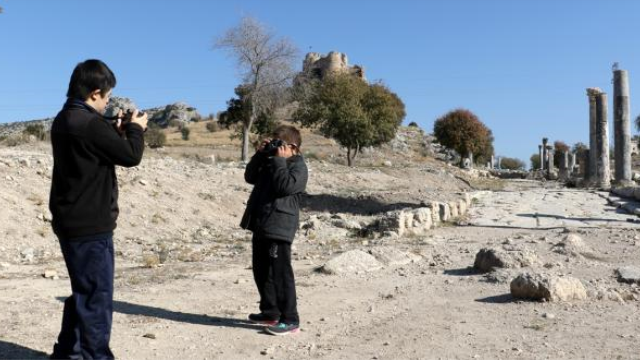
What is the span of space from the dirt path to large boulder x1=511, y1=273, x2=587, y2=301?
0.11 metres

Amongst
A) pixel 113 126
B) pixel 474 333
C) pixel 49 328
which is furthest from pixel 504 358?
pixel 49 328

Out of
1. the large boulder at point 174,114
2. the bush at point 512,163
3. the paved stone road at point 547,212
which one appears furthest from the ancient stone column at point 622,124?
the bush at point 512,163

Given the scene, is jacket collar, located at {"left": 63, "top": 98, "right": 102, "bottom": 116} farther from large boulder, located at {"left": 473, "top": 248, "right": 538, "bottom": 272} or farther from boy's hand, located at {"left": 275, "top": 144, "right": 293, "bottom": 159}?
large boulder, located at {"left": 473, "top": 248, "right": 538, "bottom": 272}

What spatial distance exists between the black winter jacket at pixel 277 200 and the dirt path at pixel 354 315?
0.82 meters

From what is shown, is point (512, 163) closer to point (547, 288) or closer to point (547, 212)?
point (547, 212)

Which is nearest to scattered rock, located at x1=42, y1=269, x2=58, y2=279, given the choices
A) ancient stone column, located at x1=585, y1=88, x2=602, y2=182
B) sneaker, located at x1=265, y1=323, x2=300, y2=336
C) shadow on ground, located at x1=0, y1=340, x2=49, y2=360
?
shadow on ground, located at x1=0, y1=340, x2=49, y2=360

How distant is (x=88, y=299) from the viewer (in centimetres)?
336

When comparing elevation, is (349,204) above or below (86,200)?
below

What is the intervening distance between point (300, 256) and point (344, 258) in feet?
4.95

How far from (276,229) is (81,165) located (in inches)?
67.8

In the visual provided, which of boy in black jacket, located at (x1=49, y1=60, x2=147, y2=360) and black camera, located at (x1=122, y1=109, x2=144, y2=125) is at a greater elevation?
black camera, located at (x1=122, y1=109, x2=144, y2=125)

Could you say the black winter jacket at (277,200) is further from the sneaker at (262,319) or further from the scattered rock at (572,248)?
the scattered rock at (572,248)

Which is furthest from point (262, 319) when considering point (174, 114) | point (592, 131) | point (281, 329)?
point (174, 114)

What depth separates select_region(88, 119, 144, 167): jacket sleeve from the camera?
3.31 metres
